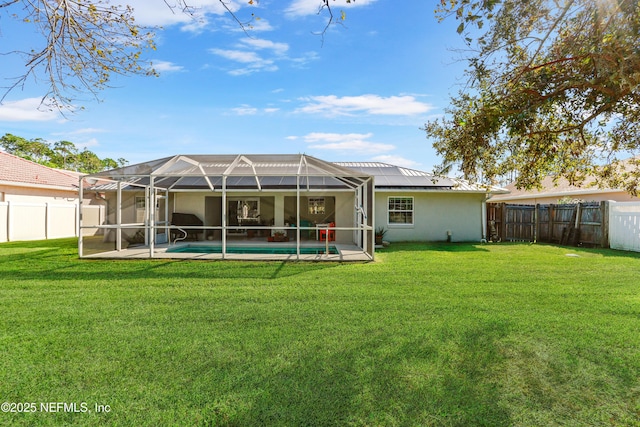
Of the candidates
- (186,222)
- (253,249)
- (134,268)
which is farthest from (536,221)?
(134,268)

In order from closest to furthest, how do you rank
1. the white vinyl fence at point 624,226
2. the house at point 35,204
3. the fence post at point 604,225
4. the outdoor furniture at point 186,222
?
the white vinyl fence at point 624,226 → the fence post at point 604,225 → the outdoor furniture at point 186,222 → the house at point 35,204

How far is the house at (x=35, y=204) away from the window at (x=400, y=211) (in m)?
12.6

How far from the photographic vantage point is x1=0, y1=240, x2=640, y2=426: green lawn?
9.06 ft

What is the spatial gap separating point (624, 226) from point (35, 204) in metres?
24.1

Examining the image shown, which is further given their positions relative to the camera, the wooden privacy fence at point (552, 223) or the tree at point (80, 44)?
the wooden privacy fence at point (552, 223)

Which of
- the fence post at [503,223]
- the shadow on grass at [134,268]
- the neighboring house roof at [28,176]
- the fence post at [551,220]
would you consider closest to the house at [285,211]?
the fence post at [503,223]

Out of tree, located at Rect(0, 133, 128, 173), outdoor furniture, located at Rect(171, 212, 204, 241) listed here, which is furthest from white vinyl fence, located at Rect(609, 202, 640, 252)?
tree, located at Rect(0, 133, 128, 173)

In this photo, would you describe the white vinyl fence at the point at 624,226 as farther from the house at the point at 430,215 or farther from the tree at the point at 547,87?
the tree at the point at 547,87

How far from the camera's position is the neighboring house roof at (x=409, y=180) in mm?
14961

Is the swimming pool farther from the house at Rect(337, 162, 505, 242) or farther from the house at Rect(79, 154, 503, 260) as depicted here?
the house at Rect(337, 162, 505, 242)

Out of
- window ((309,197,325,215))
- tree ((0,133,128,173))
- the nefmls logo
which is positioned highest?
tree ((0,133,128,173))

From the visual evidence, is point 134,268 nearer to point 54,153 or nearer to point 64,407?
point 64,407

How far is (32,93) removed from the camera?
12.0 feet

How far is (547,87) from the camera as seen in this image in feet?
15.1
